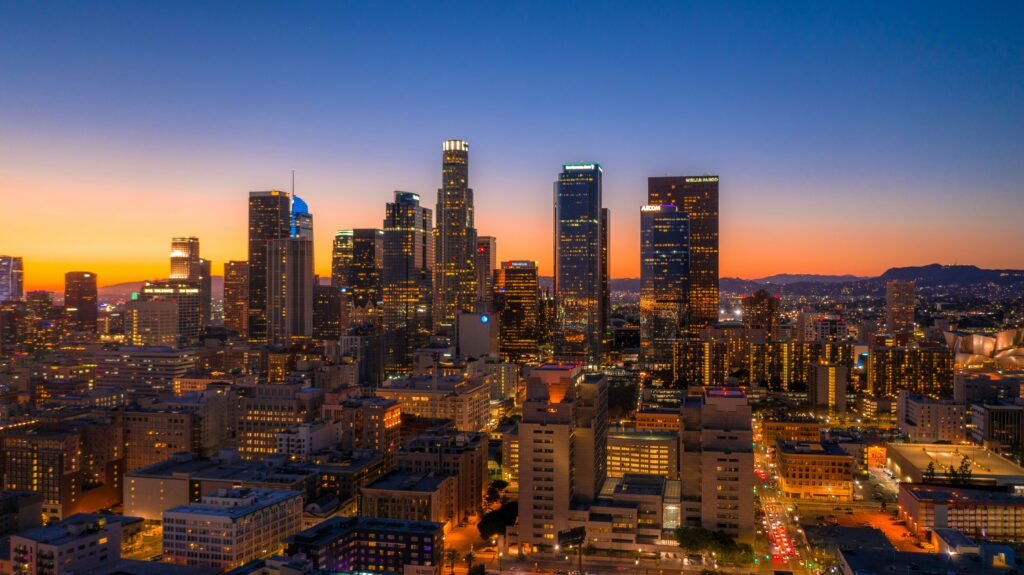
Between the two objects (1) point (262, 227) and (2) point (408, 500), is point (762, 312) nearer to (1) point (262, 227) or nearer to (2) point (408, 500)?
(1) point (262, 227)

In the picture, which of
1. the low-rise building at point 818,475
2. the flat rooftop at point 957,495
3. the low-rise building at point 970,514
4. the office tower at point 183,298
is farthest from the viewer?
the office tower at point 183,298

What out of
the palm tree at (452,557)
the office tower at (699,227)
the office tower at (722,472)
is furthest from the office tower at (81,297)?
the office tower at (722,472)

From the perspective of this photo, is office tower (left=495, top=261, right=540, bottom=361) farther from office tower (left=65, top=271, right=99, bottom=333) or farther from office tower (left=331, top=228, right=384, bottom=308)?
office tower (left=65, top=271, right=99, bottom=333)

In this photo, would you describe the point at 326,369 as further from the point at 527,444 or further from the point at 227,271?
the point at 227,271

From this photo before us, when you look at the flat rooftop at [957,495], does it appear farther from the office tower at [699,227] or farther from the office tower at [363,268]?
the office tower at [363,268]

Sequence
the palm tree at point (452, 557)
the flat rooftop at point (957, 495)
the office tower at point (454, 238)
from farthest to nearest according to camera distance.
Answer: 1. the office tower at point (454, 238)
2. the flat rooftop at point (957, 495)
3. the palm tree at point (452, 557)

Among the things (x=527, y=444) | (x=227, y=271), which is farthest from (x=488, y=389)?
(x=227, y=271)

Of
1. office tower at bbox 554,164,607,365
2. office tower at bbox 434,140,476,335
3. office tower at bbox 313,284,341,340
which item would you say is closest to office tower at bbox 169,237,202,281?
office tower at bbox 313,284,341,340
